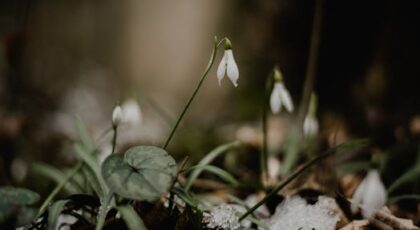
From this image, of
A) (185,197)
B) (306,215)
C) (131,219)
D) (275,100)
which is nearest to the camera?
(131,219)

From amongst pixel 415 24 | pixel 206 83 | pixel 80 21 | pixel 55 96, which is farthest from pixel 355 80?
pixel 80 21

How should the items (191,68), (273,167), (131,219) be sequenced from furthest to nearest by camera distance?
(191,68) < (273,167) < (131,219)

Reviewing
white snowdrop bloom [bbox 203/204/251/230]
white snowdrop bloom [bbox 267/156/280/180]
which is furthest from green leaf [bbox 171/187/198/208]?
white snowdrop bloom [bbox 267/156/280/180]

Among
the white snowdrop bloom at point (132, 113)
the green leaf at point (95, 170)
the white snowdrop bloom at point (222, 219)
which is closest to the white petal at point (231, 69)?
the white snowdrop bloom at point (222, 219)

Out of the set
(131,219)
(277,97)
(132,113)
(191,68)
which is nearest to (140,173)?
(131,219)

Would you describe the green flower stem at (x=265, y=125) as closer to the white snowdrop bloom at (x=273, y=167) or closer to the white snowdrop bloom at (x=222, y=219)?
the white snowdrop bloom at (x=273, y=167)

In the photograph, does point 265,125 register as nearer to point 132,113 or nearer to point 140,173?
point 132,113
